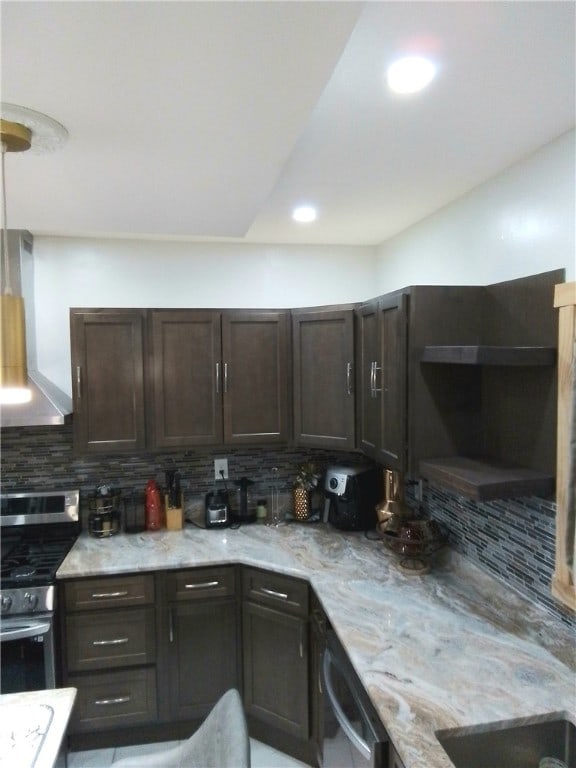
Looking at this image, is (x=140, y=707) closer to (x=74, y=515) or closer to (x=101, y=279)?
(x=74, y=515)

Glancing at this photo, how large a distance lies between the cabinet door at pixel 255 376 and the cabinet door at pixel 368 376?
46 cm

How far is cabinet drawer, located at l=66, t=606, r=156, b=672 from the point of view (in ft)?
7.59

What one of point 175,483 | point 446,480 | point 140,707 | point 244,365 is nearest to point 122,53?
point 446,480

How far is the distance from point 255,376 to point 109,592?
1319mm

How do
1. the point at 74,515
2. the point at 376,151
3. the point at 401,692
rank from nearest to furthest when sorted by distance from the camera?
the point at 401,692
the point at 376,151
the point at 74,515

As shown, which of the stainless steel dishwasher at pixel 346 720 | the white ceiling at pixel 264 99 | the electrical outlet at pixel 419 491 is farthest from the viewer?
the electrical outlet at pixel 419 491

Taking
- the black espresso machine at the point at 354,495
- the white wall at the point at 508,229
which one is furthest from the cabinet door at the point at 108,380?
the white wall at the point at 508,229

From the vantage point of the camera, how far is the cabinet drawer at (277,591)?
222 centimetres

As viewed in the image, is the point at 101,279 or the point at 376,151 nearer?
the point at 376,151

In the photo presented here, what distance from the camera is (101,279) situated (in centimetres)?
282

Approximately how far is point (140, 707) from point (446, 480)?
1.91 meters

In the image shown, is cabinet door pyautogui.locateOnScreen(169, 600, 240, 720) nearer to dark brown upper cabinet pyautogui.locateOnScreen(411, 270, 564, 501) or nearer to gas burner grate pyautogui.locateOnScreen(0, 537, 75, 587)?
gas burner grate pyautogui.locateOnScreen(0, 537, 75, 587)

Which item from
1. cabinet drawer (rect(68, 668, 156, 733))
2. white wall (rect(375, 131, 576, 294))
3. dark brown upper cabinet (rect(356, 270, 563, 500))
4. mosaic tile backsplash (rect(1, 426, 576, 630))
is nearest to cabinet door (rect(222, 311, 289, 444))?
mosaic tile backsplash (rect(1, 426, 576, 630))

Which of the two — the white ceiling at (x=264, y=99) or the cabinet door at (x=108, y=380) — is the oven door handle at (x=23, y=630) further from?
the white ceiling at (x=264, y=99)
